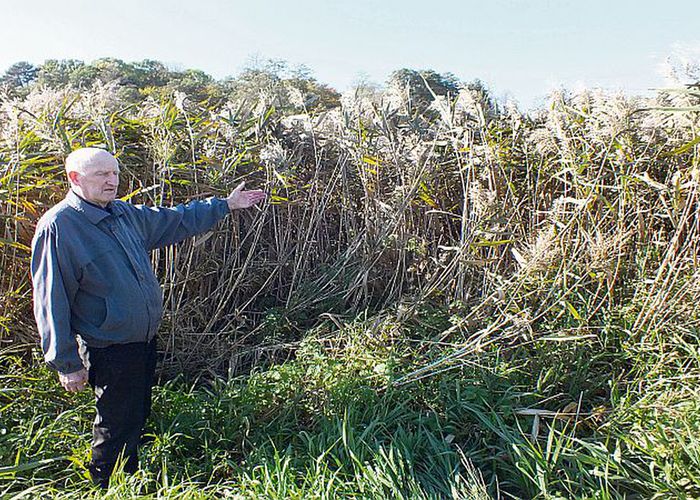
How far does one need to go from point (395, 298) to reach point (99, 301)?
6.10 feet

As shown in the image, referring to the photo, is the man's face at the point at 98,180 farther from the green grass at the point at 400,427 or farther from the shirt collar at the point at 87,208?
the green grass at the point at 400,427

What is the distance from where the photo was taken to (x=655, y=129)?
11.5 feet

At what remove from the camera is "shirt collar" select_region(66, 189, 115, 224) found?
8.21 feet

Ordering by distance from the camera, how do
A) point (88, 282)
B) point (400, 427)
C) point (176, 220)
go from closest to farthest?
point (88, 282), point (400, 427), point (176, 220)

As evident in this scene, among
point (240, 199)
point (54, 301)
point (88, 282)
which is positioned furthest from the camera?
point (240, 199)

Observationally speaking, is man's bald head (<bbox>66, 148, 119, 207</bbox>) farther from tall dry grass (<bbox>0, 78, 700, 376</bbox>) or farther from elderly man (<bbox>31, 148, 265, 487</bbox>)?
tall dry grass (<bbox>0, 78, 700, 376</bbox>)

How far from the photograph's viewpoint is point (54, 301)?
7.82 ft

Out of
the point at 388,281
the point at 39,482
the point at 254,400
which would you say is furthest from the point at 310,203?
the point at 39,482

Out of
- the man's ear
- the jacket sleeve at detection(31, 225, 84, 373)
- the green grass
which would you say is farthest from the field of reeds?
the man's ear

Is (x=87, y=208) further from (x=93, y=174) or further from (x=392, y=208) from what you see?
(x=392, y=208)

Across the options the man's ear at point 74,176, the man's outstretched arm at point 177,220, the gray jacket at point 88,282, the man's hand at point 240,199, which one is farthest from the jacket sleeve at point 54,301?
the man's hand at point 240,199

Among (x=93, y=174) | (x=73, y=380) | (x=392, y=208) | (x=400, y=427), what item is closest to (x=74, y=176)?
(x=93, y=174)

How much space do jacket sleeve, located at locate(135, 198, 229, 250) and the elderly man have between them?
150 millimetres

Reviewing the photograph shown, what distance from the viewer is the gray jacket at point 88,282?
2.41m
